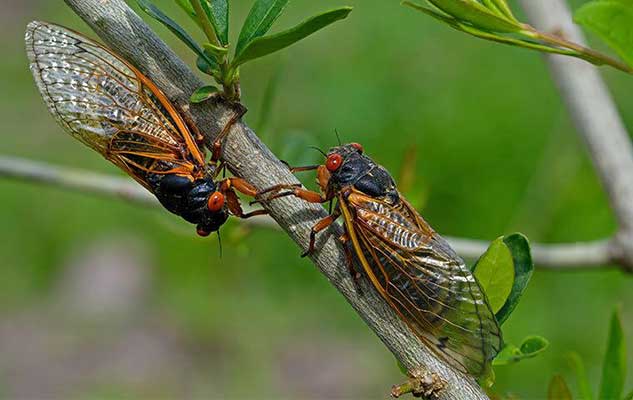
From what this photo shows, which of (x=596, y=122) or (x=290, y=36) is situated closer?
(x=290, y=36)

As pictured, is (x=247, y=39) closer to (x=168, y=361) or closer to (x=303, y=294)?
(x=303, y=294)

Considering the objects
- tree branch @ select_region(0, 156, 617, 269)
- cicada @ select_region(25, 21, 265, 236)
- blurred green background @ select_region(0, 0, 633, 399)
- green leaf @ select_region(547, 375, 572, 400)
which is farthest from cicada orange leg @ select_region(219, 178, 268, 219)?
blurred green background @ select_region(0, 0, 633, 399)

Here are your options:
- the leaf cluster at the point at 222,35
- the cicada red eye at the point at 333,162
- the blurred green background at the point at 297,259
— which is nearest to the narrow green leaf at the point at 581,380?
the cicada red eye at the point at 333,162

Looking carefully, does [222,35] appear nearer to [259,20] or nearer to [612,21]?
[259,20]

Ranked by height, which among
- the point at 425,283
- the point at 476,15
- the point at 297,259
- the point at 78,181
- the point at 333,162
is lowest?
the point at 297,259

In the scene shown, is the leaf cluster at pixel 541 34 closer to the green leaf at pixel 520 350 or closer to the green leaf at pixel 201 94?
the green leaf at pixel 201 94

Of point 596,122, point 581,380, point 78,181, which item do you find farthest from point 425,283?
point 78,181

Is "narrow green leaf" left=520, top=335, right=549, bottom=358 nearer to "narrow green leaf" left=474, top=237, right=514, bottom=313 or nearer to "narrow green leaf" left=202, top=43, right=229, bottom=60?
"narrow green leaf" left=474, top=237, right=514, bottom=313
